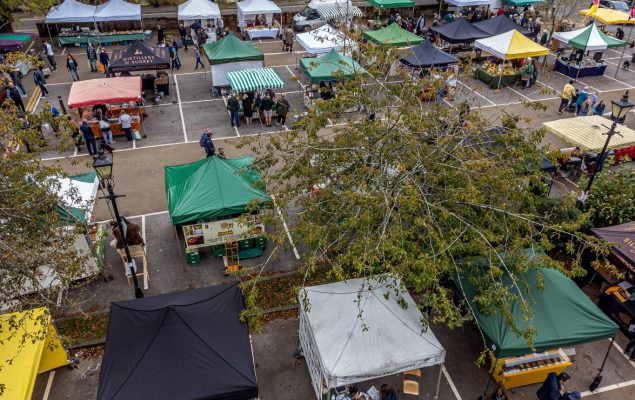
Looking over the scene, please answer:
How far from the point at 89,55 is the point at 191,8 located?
690 centimetres

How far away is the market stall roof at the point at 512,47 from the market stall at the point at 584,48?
8.97ft

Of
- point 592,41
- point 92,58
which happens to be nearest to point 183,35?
point 92,58

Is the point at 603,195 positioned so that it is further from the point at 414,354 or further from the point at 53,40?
the point at 53,40

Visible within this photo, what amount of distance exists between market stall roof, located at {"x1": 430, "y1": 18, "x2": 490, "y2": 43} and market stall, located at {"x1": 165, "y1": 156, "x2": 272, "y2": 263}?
17.9 metres

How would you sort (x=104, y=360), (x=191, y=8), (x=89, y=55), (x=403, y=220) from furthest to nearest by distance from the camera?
1. (x=191, y=8)
2. (x=89, y=55)
3. (x=403, y=220)
4. (x=104, y=360)

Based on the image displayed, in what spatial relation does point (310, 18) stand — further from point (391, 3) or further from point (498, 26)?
point (498, 26)

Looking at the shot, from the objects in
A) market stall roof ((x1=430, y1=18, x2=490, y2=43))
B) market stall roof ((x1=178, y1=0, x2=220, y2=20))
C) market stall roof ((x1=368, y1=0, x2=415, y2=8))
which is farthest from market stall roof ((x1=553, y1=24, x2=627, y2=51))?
market stall roof ((x1=178, y1=0, x2=220, y2=20))

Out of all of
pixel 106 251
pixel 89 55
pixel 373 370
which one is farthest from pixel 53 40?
pixel 373 370

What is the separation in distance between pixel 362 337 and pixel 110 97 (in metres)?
13.9

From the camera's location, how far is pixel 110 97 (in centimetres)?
1719

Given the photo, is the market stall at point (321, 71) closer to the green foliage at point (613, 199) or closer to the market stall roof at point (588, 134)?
the market stall roof at point (588, 134)

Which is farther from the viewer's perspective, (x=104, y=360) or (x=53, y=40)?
(x=53, y=40)

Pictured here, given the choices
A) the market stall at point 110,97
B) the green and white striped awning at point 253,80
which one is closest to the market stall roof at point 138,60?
the market stall at point 110,97

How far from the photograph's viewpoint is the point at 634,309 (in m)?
10.6
